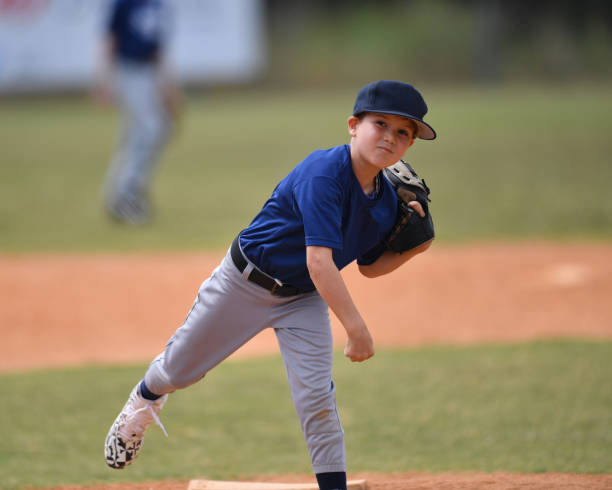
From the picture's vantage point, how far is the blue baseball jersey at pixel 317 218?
2771mm

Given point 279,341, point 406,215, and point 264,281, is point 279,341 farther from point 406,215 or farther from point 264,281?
point 406,215

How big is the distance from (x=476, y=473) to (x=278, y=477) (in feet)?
2.99

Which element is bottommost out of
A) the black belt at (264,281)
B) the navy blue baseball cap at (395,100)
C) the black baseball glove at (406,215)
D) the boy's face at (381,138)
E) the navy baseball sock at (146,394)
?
the navy baseball sock at (146,394)

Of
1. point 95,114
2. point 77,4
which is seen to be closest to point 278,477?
point 95,114

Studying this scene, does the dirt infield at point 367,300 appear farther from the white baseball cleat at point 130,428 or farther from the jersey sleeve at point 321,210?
the jersey sleeve at point 321,210

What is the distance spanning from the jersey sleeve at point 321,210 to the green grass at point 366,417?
5.45 feet

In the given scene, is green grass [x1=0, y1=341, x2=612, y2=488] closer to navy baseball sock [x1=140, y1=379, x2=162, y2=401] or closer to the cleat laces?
the cleat laces

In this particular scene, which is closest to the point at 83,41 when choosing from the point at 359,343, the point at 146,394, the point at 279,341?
the point at 146,394

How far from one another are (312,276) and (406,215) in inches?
21.6

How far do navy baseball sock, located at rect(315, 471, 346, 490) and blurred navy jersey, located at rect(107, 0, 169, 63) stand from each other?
7.08 m

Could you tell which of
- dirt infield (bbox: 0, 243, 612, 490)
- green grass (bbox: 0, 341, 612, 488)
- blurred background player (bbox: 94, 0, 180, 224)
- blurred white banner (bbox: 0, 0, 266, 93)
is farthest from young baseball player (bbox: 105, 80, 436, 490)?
blurred white banner (bbox: 0, 0, 266, 93)

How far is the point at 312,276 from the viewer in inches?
108

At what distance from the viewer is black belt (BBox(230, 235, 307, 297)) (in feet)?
9.88

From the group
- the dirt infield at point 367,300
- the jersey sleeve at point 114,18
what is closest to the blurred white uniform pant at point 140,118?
the jersey sleeve at point 114,18
